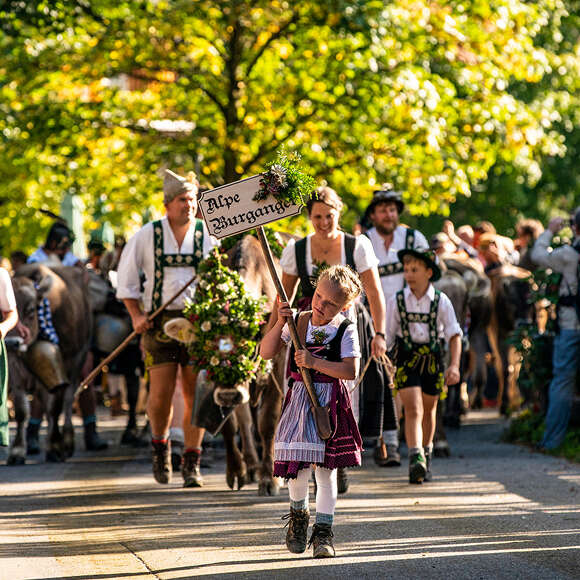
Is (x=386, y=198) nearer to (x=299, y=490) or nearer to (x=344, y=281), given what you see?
(x=344, y=281)

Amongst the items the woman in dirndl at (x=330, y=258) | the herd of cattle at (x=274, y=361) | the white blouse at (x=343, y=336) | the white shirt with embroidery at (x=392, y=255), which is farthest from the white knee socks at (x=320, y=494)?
the white shirt with embroidery at (x=392, y=255)

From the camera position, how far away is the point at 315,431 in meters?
7.74

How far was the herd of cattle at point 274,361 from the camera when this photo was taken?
35.1 feet

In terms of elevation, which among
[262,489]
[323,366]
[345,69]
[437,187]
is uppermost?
[345,69]

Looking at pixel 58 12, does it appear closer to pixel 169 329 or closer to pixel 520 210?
pixel 169 329

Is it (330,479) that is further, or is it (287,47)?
(287,47)

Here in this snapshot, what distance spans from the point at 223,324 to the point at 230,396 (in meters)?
0.50

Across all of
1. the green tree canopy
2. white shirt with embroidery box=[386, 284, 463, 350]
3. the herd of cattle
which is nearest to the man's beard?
white shirt with embroidery box=[386, 284, 463, 350]

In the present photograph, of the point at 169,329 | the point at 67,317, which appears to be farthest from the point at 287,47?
the point at 169,329

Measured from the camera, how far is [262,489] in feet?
34.3

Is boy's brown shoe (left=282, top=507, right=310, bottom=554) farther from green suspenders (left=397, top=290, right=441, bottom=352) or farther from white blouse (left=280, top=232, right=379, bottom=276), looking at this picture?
green suspenders (left=397, top=290, right=441, bottom=352)

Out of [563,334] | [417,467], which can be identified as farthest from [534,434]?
[417,467]

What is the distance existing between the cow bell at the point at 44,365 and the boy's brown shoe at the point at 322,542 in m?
6.31

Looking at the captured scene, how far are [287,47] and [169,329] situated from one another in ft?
28.7
